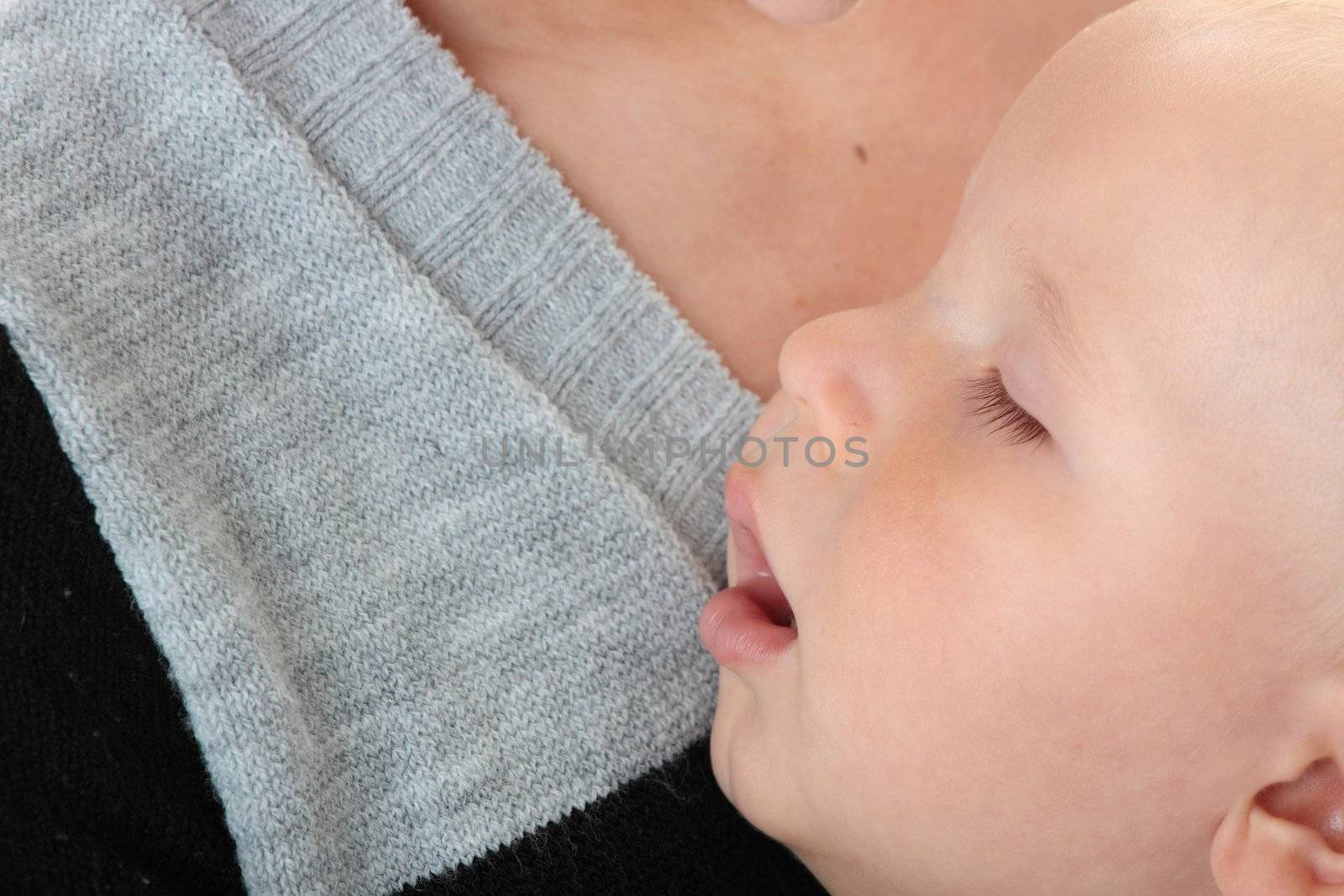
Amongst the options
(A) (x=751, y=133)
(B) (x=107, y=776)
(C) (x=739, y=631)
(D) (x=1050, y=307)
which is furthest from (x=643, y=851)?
(A) (x=751, y=133)

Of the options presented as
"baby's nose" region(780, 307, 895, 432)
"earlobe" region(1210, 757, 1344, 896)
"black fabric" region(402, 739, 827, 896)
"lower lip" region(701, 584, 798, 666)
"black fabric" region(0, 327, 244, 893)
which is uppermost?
"black fabric" region(0, 327, 244, 893)

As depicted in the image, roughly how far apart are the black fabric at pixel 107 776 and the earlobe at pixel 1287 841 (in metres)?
0.35

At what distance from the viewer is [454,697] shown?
0.81 metres

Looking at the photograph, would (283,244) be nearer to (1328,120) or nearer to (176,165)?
(176,165)

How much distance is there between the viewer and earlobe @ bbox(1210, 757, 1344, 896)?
63cm

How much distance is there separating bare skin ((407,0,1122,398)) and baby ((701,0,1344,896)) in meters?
0.25

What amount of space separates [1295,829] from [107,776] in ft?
2.38

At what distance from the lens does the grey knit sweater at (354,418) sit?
2.50 feet

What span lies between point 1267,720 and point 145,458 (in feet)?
2.45

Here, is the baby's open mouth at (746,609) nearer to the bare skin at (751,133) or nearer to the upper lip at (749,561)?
the upper lip at (749,561)

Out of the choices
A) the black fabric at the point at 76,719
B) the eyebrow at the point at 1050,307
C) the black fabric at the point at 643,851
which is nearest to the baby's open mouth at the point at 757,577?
the black fabric at the point at 643,851

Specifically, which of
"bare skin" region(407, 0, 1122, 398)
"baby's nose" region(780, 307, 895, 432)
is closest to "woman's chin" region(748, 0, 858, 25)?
"bare skin" region(407, 0, 1122, 398)

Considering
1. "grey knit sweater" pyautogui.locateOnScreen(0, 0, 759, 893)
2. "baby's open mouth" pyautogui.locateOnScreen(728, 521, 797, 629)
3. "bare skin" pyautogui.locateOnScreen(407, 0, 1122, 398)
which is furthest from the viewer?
"bare skin" pyautogui.locateOnScreen(407, 0, 1122, 398)

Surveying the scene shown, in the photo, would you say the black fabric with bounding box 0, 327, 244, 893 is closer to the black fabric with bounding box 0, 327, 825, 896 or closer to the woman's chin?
the black fabric with bounding box 0, 327, 825, 896
